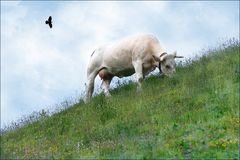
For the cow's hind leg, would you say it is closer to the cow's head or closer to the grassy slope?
the grassy slope

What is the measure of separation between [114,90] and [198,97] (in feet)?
22.4

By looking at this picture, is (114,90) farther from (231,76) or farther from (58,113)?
(231,76)

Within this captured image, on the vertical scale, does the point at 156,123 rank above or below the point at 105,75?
below

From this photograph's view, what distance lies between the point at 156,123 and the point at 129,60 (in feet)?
27.1

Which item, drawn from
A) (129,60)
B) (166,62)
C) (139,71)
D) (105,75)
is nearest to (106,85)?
(105,75)

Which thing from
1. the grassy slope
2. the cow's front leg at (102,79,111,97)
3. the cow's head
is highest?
the cow's head

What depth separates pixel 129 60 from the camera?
80.7 ft

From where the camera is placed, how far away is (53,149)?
15.8 metres

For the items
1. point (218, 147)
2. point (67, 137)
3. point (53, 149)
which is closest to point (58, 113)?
point (67, 137)

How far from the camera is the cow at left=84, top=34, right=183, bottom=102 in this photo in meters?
23.5

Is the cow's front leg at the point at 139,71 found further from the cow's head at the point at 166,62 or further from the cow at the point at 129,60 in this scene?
the cow's head at the point at 166,62

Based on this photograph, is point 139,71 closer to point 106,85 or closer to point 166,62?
point 166,62

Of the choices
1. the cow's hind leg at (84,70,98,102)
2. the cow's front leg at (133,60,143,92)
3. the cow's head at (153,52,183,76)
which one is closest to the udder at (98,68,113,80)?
the cow's hind leg at (84,70,98,102)

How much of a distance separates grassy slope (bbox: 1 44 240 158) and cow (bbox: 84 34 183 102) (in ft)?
1.85
